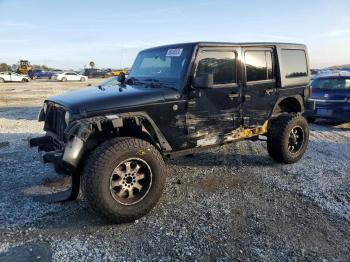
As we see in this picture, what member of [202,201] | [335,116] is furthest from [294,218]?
[335,116]

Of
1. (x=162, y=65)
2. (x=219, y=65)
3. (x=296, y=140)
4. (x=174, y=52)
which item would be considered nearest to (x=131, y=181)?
(x=162, y=65)

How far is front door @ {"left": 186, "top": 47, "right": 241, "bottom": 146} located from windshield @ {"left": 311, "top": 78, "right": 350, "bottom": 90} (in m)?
6.29

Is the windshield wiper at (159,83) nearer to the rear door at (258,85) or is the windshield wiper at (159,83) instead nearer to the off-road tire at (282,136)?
→ the rear door at (258,85)

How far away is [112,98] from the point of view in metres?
4.14

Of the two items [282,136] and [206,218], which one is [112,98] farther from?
[282,136]

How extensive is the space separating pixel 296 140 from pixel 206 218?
9.57ft

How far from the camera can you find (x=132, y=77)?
5.47 metres

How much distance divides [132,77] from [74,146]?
6.87 ft

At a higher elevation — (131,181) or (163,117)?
(163,117)

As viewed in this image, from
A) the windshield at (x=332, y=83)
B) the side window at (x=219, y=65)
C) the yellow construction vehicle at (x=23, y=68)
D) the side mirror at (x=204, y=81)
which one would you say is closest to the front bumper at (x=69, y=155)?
the side mirror at (x=204, y=81)

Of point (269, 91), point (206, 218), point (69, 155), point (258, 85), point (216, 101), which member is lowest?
point (206, 218)

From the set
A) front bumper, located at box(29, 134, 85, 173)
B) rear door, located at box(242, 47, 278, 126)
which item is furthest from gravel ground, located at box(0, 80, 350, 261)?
rear door, located at box(242, 47, 278, 126)

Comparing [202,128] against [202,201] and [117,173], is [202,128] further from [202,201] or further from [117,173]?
[117,173]

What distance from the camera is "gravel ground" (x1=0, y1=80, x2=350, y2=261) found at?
3.35 metres
